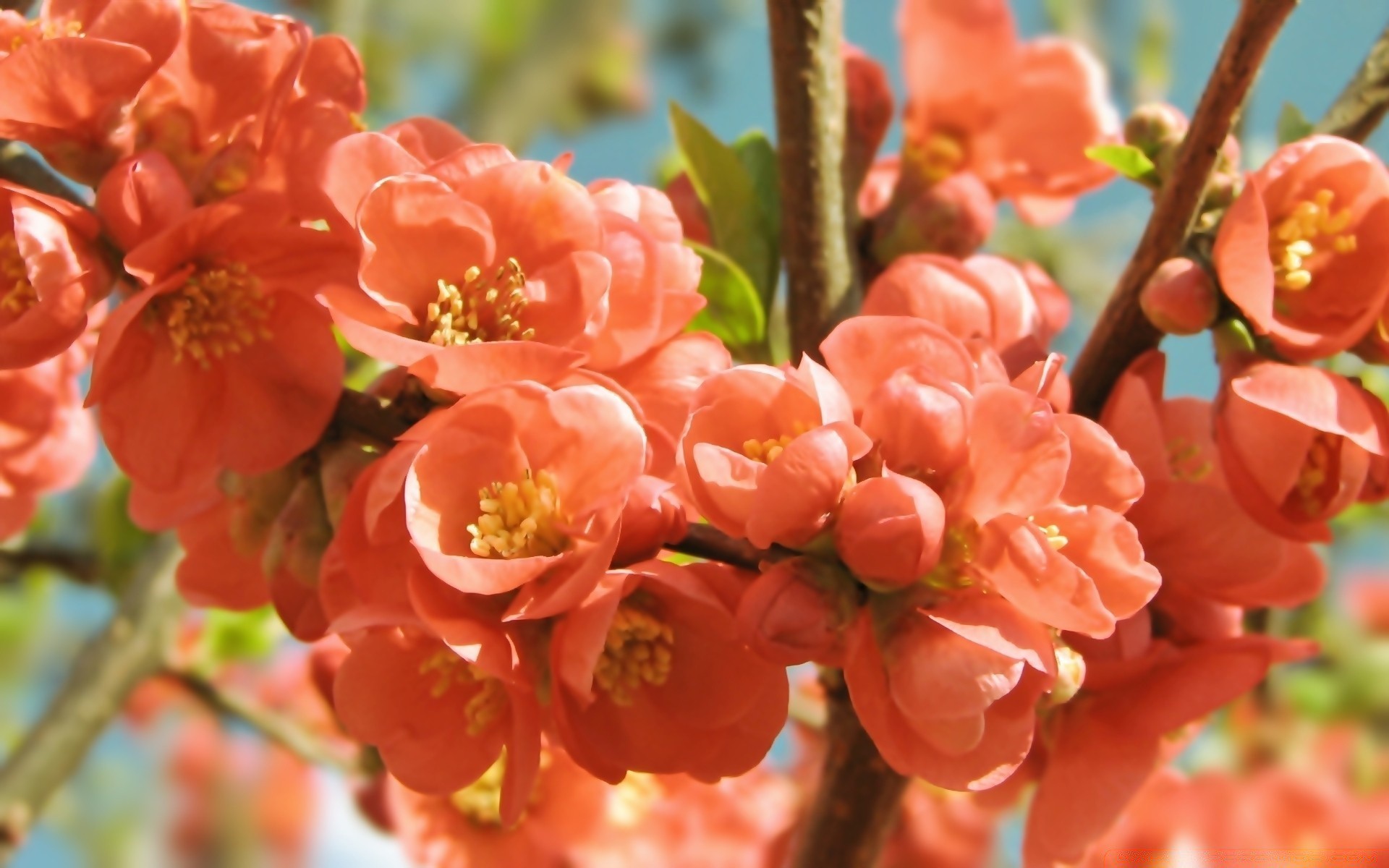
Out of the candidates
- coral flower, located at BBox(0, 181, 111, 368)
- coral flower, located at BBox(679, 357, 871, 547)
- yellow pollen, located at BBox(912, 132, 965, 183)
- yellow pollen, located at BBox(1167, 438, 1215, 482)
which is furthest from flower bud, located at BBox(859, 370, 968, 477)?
yellow pollen, located at BBox(912, 132, 965, 183)

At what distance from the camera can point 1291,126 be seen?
41.0 inches

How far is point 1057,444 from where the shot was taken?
74cm

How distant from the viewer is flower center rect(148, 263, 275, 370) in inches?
35.4

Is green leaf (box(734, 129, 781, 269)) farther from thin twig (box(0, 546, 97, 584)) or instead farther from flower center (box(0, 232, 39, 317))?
thin twig (box(0, 546, 97, 584))

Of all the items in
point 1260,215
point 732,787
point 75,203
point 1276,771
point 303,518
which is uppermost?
point 1260,215

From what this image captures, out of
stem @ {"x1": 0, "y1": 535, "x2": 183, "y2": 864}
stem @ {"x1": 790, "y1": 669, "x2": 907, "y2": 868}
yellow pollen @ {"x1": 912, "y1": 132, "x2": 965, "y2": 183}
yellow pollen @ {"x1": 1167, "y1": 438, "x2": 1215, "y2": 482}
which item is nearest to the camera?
yellow pollen @ {"x1": 1167, "y1": 438, "x2": 1215, "y2": 482}

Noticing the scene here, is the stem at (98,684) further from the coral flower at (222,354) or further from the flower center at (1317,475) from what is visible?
the flower center at (1317,475)

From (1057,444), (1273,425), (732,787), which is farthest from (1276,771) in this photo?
(1057,444)

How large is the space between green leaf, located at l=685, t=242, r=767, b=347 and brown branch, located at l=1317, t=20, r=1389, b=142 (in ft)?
1.40

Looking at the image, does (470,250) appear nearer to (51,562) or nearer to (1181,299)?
(1181,299)

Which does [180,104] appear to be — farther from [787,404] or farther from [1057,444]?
[1057,444]

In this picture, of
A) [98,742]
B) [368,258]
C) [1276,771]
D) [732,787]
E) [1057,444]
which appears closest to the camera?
[1057,444]

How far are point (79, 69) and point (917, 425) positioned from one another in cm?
53

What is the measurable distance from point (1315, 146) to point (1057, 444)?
0.30m
